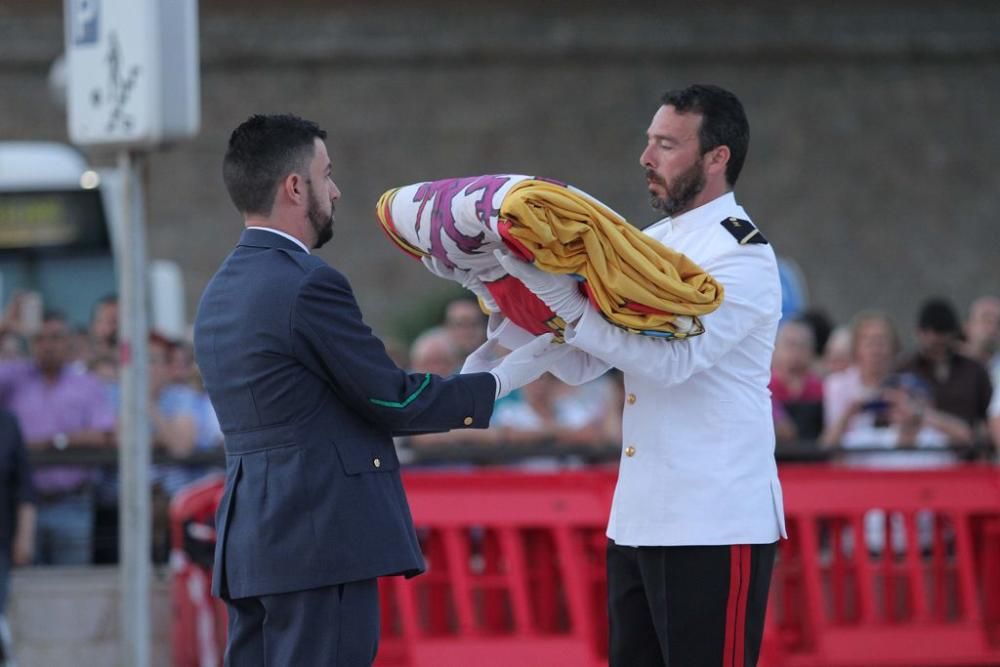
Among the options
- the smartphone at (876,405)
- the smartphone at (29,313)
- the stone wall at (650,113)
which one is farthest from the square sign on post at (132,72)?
the stone wall at (650,113)

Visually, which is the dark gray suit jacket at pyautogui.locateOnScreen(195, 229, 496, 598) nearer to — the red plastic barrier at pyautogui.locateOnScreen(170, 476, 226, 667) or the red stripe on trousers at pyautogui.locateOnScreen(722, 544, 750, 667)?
the red stripe on trousers at pyautogui.locateOnScreen(722, 544, 750, 667)

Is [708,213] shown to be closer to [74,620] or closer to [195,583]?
[195,583]

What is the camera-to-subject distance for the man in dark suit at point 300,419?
4273 mm

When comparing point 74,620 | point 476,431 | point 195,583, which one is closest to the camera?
point 195,583

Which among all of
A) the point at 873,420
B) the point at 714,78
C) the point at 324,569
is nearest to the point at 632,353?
the point at 324,569

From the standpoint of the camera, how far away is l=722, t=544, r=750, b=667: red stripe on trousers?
446 centimetres

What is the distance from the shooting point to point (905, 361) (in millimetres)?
9523

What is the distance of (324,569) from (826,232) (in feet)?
73.7

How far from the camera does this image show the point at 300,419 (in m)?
4.29

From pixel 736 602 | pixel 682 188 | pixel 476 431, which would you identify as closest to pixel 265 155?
pixel 682 188

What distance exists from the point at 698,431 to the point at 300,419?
1.02 m

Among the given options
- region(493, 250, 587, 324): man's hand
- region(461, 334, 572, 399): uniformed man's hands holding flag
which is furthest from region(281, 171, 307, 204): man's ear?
region(461, 334, 572, 399): uniformed man's hands holding flag

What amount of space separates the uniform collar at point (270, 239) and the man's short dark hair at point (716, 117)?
106cm

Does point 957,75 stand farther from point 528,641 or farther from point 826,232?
point 528,641
